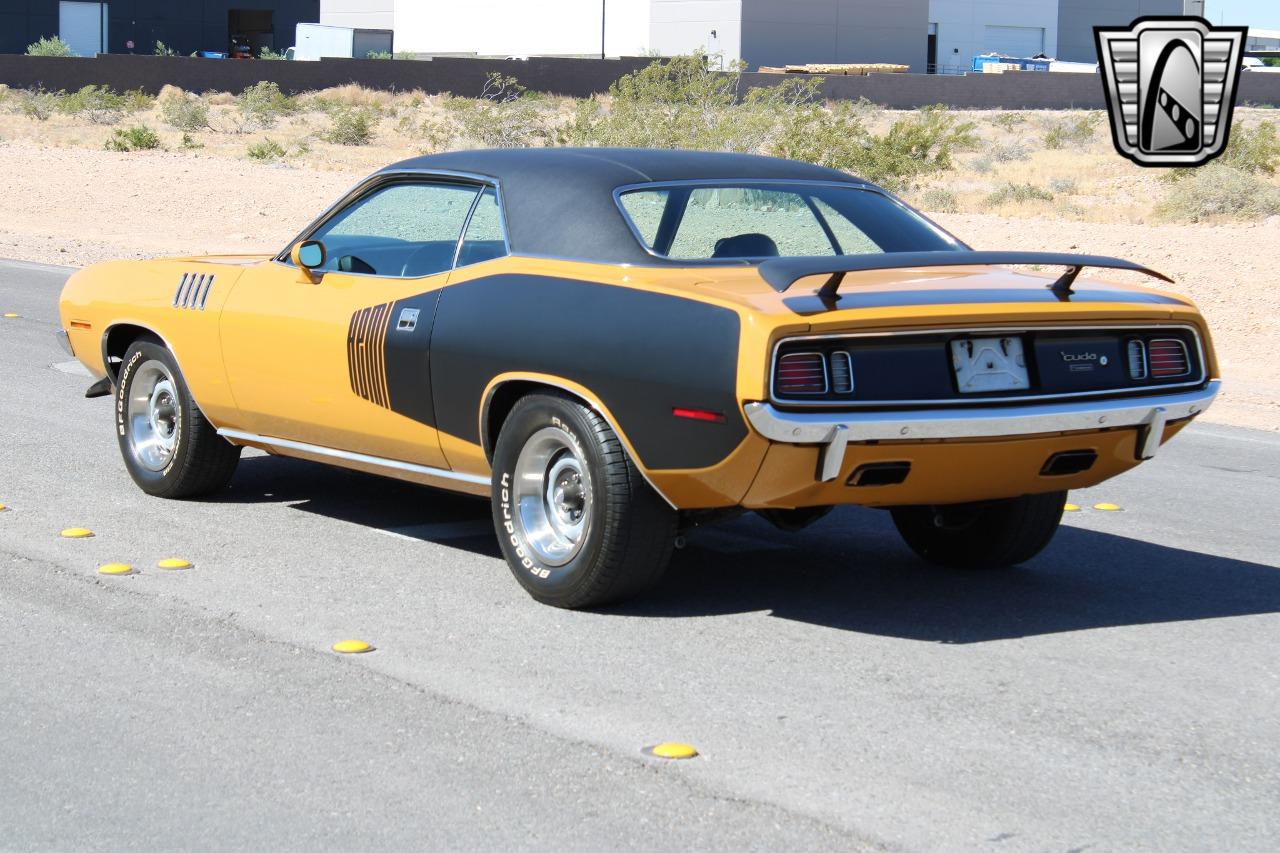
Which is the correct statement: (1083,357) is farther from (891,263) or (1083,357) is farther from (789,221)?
(789,221)

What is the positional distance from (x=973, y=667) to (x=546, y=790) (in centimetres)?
161

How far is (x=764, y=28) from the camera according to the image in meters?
82.0

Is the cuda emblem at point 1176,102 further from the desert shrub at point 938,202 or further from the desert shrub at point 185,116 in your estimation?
the desert shrub at point 185,116

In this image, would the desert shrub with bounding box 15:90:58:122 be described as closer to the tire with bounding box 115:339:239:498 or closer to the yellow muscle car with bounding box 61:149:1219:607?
the tire with bounding box 115:339:239:498

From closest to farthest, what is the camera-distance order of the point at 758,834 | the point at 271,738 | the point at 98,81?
the point at 758,834 → the point at 271,738 → the point at 98,81

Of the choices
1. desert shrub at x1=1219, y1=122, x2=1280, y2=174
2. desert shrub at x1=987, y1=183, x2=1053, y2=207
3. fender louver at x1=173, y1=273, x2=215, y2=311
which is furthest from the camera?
desert shrub at x1=1219, y1=122, x2=1280, y2=174

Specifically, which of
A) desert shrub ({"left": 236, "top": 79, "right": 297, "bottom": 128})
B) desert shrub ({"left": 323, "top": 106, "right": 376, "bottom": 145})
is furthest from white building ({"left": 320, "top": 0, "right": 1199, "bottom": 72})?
desert shrub ({"left": 323, "top": 106, "right": 376, "bottom": 145})

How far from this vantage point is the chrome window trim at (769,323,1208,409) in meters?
5.06

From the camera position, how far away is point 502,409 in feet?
19.9

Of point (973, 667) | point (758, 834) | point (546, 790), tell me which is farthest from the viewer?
point (973, 667)

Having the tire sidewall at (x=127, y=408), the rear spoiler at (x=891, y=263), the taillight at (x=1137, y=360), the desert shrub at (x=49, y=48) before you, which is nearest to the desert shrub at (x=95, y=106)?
the desert shrub at (x=49, y=48)

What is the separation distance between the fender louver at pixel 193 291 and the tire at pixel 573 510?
1902 mm

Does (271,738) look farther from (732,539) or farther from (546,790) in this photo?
(732,539)

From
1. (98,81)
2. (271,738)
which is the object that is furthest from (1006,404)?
(98,81)
